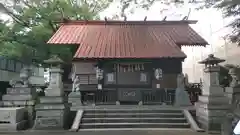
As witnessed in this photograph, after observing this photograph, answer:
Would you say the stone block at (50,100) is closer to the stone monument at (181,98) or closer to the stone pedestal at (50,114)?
the stone pedestal at (50,114)

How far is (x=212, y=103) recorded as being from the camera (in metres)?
12.5

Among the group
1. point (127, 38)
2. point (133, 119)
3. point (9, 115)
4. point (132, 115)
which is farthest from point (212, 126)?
point (127, 38)

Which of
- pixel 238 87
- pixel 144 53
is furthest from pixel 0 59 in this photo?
pixel 238 87

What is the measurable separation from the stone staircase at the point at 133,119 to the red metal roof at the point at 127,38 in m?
4.27

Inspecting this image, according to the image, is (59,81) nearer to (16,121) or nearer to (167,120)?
(16,121)

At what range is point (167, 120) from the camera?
1377 centimetres

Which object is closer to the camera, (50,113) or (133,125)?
(50,113)

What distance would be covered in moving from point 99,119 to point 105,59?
5652 mm

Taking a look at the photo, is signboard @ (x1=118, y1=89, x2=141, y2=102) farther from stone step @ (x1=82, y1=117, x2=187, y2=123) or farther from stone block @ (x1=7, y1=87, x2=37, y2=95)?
stone block @ (x1=7, y1=87, x2=37, y2=95)

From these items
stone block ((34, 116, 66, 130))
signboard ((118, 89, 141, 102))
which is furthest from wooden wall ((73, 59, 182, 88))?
stone block ((34, 116, 66, 130))

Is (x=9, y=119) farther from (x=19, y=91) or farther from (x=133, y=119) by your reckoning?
(x=133, y=119)

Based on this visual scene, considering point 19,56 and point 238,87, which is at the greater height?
point 19,56

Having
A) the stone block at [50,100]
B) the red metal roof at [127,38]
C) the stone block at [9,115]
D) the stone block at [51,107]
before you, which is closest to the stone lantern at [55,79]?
the stone block at [50,100]

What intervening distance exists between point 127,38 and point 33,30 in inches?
285
